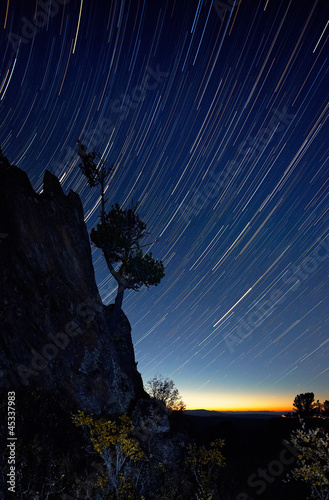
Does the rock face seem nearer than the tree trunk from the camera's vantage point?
Yes

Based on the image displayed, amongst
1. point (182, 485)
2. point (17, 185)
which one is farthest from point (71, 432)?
point (17, 185)

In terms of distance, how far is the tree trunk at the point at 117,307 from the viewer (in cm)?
2733

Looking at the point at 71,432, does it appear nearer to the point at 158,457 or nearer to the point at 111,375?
the point at 111,375

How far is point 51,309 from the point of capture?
850 inches

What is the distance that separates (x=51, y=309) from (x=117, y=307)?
26.2ft

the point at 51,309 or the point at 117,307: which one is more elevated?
the point at 117,307

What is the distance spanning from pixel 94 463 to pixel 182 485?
8136 mm

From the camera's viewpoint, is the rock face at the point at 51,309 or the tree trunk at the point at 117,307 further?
the tree trunk at the point at 117,307

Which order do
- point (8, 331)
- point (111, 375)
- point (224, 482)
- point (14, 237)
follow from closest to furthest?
point (8, 331) → point (14, 237) → point (111, 375) → point (224, 482)

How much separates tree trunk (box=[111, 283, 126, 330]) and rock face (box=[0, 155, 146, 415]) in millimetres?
1820

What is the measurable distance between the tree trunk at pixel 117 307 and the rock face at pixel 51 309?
182cm

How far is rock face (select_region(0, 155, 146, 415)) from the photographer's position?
768 inches

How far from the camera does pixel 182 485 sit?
1988cm

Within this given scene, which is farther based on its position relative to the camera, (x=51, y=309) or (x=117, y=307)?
(x=117, y=307)
